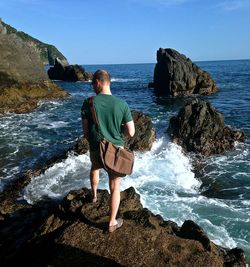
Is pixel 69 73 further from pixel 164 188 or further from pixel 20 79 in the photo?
pixel 164 188

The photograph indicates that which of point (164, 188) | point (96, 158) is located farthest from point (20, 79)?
point (96, 158)

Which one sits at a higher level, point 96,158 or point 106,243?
point 96,158

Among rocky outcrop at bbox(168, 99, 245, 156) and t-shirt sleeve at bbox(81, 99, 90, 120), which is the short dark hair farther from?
rocky outcrop at bbox(168, 99, 245, 156)

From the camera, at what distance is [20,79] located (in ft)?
104

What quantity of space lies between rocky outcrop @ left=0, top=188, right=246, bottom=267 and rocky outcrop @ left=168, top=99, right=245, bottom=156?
10067 millimetres

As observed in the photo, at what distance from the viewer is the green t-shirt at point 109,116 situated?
5320 mm

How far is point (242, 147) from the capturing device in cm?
1697

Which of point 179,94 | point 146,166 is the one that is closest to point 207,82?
point 179,94

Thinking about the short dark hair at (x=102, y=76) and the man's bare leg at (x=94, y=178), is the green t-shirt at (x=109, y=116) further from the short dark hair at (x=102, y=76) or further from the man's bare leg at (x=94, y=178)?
the man's bare leg at (x=94, y=178)

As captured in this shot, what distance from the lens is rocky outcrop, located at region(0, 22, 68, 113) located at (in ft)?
92.7

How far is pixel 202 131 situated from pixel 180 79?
972 inches

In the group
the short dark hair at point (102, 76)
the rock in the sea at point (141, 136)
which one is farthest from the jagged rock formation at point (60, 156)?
the short dark hair at point (102, 76)

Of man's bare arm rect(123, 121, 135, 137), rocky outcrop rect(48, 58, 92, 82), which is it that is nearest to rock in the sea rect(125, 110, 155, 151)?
man's bare arm rect(123, 121, 135, 137)

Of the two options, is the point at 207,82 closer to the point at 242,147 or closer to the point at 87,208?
the point at 242,147
